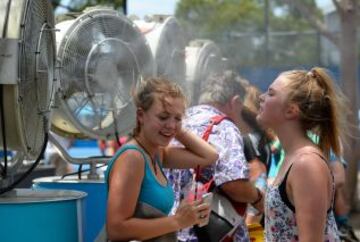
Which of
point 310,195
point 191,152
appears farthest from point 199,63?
point 310,195

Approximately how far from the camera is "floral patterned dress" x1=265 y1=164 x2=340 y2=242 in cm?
270

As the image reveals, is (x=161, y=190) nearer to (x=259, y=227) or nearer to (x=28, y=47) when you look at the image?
(x=28, y=47)

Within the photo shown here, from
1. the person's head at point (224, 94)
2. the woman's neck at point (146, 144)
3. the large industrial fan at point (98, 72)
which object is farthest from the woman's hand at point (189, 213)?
the person's head at point (224, 94)

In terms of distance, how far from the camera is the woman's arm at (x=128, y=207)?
9.02 ft

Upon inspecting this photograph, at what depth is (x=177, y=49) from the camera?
187 inches

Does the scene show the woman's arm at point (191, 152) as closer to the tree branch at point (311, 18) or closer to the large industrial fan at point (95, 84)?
the large industrial fan at point (95, 84)

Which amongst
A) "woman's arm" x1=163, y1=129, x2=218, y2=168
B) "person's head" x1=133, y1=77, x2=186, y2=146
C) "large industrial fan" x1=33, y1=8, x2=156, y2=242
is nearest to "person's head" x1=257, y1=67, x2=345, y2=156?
"person's head" x1=133, y1=77, x2=186, y2=146

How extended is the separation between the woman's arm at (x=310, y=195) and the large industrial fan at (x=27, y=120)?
0.86 metres

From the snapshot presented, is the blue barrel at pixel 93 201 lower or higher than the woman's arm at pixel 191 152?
lower

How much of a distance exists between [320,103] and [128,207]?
0.78 meters

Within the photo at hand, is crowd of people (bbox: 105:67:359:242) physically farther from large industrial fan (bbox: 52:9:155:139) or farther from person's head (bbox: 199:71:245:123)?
person's head (bbox: 199:71:245:123)

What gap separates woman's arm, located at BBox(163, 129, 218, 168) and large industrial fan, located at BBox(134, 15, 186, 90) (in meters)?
0.94

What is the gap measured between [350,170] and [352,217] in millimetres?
598

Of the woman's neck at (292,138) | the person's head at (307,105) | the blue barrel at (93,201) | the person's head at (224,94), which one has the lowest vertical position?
the blue barrel at (93,201)
